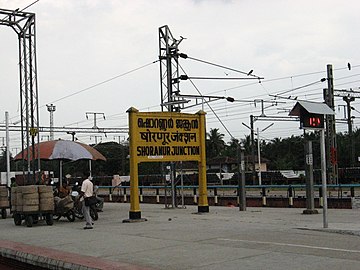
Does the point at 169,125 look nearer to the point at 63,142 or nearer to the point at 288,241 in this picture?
the point at 63,142

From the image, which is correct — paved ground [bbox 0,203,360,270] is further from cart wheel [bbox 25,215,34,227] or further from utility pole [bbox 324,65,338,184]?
utility pole [bbox 324,65,338,184]

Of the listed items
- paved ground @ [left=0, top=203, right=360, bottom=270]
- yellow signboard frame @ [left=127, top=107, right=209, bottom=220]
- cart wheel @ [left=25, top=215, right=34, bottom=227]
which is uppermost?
yellow signboard frame @ [left=127, top=107, right=209, bottom=220]

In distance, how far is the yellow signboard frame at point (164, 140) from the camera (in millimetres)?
18984

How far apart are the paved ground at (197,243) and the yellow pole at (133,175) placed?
1.91 feet

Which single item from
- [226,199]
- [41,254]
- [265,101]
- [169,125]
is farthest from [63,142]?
[265,101]

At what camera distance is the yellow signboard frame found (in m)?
19.0

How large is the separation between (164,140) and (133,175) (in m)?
1.97

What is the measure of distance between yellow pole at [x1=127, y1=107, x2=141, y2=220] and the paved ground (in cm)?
58

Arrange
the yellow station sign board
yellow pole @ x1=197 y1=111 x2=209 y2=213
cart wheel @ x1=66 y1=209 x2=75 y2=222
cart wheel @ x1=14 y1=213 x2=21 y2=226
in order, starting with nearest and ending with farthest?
cart wheel @ x1=14 y1=213 x2=21 y2=226, cart wheel @ x1=66 y1=209 x2=75 y2=222, the yellow station sign board, yellow pole @ x1=197 y1=111 x2=209 y2=213

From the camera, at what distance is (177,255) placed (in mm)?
10516

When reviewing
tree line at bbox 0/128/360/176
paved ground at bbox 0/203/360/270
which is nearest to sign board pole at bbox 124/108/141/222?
paved ground at bbox 0/203/360/270

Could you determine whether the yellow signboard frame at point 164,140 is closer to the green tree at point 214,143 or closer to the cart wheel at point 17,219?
the cart wheel at point 17,219

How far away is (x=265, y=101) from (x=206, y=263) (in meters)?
A: 35.3

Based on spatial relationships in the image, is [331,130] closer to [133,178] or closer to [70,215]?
[133,178]
